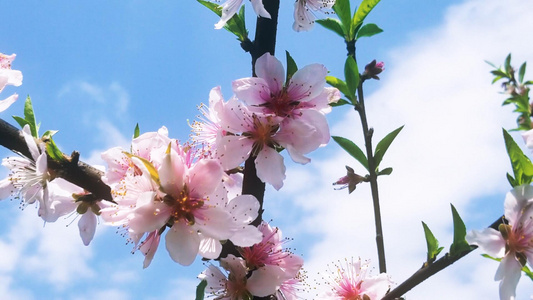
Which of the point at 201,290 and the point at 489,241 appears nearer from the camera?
the point at 201,290

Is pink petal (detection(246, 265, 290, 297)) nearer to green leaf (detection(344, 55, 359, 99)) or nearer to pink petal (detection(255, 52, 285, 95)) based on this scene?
pink petal (detection(255, 52, 285, 95))

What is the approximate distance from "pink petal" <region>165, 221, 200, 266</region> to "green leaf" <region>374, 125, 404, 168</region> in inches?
29.5

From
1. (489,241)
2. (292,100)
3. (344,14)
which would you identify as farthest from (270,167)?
(344,14)

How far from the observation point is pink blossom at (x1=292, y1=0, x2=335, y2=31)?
1923 mm

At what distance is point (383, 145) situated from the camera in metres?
1.72

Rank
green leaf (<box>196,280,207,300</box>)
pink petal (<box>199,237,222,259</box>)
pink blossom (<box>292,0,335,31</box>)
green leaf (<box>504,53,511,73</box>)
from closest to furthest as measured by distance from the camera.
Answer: green leaf (<box>196,280,207,300</box>), pink petal (<box>199,237,222,259</box>), pink blossom (<box>292,0,335,31</box>), green leaf (<box>504,53,511,73</box>)

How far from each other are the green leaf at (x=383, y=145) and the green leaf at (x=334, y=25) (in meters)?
0.53

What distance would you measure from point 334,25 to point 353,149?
561 millimetres

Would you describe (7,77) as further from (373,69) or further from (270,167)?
(373,69)

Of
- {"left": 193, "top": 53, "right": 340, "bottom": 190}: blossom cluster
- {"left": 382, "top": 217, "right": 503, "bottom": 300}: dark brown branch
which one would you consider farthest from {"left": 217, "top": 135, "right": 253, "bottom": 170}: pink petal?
{"left": 382, "top": 217, "right": 503, "bottom": 300}: dark brown branch

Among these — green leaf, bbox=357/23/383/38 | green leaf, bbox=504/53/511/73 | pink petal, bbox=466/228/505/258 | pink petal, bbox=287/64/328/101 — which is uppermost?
green leaf, bbox=504/53/511/73

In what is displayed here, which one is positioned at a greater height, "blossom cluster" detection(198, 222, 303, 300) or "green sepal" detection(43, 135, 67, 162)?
"green sepal" detection(43, 135, 67, 162)

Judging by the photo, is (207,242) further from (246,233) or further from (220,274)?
(220,274)

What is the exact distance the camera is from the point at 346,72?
70.9 inches
